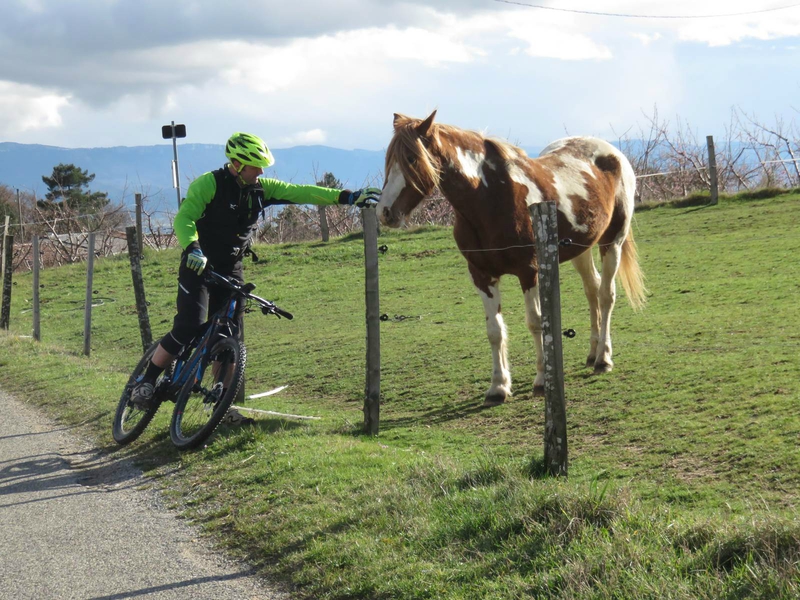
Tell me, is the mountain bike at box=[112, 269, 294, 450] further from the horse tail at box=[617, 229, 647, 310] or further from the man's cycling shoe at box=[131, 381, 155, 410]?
the horse tail at box=[617, 229, 647, 310]

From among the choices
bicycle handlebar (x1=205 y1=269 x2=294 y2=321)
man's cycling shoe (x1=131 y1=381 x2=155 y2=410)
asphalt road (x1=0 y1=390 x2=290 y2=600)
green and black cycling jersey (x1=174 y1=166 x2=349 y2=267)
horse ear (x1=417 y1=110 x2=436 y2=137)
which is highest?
horse ear (x1=417 y1=110 x2=436 y2=137)

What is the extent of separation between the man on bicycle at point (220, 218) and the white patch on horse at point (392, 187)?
7cm

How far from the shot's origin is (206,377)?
6.44 metres

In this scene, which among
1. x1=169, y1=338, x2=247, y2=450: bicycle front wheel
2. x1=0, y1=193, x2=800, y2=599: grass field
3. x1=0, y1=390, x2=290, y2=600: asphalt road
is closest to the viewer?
x1=0, y1=193, x2=800, y2=599: grass field

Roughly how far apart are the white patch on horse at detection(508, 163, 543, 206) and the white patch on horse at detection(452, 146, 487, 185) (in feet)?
0.86

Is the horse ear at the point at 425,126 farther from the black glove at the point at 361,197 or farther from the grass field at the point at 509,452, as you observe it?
the grass field at the point at 509,452

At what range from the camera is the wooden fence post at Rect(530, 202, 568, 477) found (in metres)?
4.63

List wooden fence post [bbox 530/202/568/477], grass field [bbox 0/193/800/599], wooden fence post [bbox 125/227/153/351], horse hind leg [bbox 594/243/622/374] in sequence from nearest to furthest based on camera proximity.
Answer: grass field [bbox 0/193/800/599], wooden fence post [bbox 530/202/568/477], horse hind leg [bbox 594/243/622/374], wooden fence post [bbox 125/227/153/351]

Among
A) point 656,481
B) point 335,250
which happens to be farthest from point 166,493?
point 335,250

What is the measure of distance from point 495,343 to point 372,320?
1.46 metres

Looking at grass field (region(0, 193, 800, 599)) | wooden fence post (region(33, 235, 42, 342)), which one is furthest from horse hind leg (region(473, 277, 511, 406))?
wooden fence post (region(33, 235, 42, 342))

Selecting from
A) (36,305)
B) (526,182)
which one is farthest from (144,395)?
(36,305)

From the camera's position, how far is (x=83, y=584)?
3.96 metres

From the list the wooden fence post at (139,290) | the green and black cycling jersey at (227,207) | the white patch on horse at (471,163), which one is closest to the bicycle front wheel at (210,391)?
the green and black cycling jersey at (227,207)
